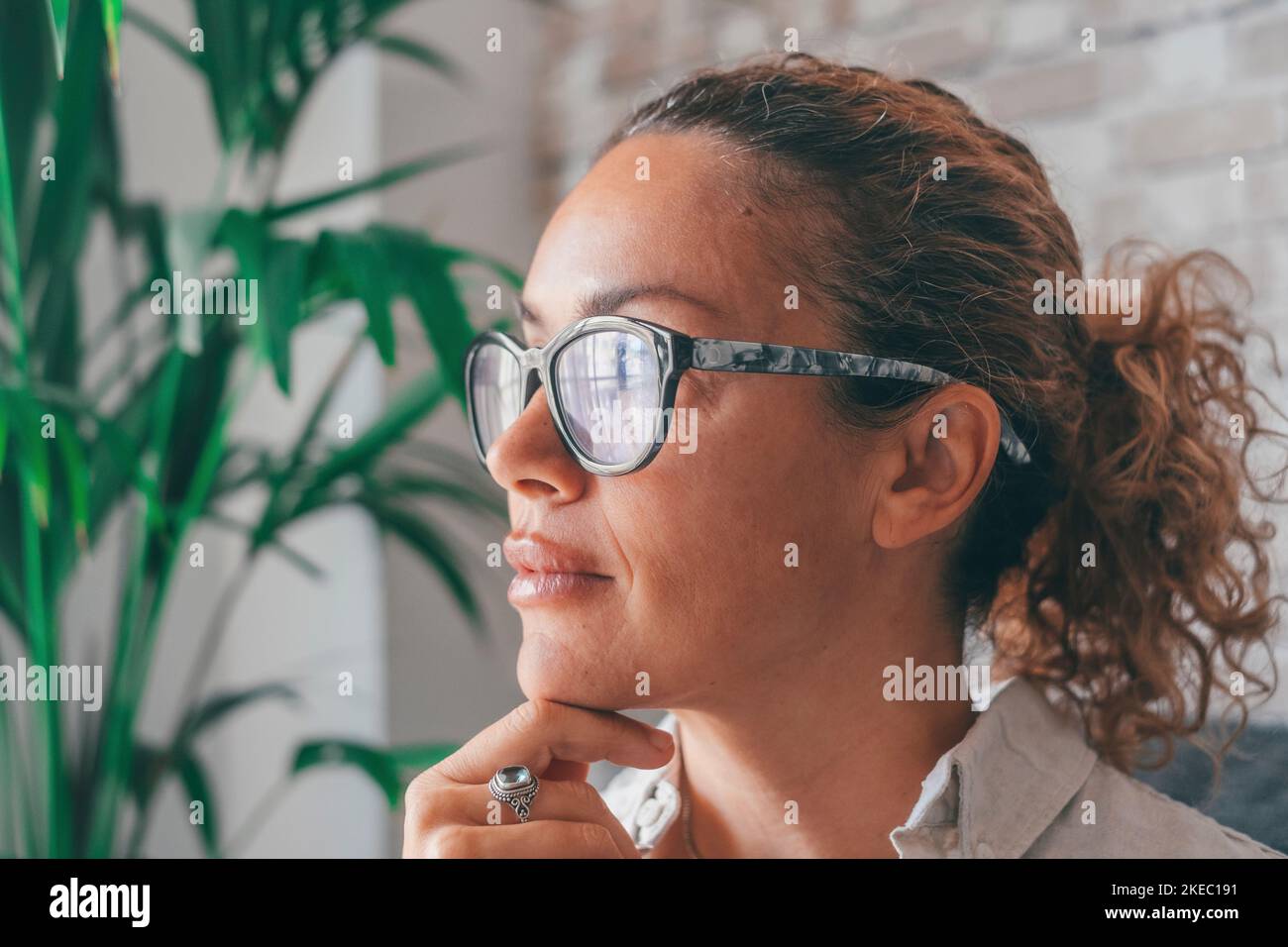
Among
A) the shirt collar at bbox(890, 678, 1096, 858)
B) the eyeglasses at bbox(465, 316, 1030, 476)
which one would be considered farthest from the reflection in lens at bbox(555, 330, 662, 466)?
the shirt collar at bbox(890, 678, 1096, 858)

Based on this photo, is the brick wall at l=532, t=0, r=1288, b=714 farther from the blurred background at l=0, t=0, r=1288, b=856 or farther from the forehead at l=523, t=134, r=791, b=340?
the forehead at l=523, t=134, r=791, b=340

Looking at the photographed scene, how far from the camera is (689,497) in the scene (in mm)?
816

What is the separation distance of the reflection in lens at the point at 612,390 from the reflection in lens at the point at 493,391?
0.09 meters

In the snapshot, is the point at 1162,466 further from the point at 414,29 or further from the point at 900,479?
the point at 414,29

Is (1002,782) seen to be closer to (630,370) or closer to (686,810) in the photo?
(686,810)

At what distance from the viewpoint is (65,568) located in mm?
1226

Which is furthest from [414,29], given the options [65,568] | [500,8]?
[65,568]

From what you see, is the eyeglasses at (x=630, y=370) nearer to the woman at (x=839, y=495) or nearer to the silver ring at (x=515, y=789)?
the woman at (x=839, y=495)

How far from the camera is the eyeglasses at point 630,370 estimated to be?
2.58ft

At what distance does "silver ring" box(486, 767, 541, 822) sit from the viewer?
0.84m

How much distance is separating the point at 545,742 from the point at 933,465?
0.37 metres

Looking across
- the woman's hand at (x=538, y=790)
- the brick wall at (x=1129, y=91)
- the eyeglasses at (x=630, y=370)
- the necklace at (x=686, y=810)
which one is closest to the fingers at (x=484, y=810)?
the woman's hand at (x=538, y=790)

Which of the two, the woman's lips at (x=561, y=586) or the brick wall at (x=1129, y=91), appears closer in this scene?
the woman's lips at (x=561, y=586)

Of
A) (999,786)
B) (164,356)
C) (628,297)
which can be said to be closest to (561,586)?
(628,297)
